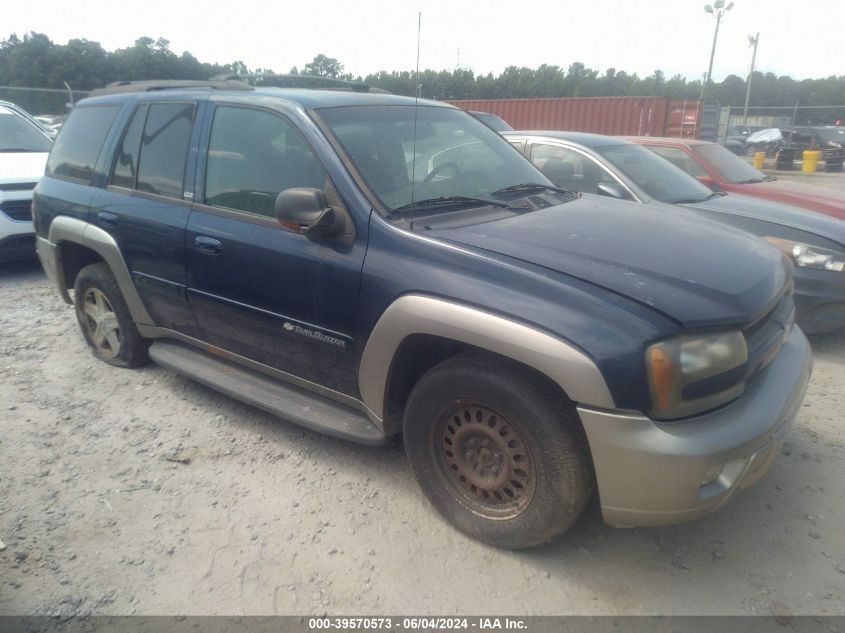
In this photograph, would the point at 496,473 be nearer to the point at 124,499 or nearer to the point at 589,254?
the point at 589,254

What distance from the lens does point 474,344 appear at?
2.43 meters

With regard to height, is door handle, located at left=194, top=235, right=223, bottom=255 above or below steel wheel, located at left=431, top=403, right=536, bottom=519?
above

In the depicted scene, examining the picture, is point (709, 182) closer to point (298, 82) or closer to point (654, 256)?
point (298, 82)

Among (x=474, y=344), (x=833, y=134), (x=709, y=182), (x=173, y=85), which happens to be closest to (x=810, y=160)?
(x=833, y=134)

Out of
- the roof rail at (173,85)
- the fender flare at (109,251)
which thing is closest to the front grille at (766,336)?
the roof rail at (173,85)

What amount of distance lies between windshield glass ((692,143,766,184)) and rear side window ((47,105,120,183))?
5.62 m

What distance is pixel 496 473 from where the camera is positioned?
262 cm

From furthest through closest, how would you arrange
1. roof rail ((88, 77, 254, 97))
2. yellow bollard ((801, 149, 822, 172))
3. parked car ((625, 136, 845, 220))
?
yellow bollard ((801, 149, 822, 172)), parked car ((625, 136, 845, 220)), roof rail ((88, 77, 254, 97))

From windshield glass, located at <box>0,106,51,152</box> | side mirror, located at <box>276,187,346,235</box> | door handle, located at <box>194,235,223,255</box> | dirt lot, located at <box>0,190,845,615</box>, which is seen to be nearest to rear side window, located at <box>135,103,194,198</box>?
door handle, located at <box>194,235,223,255</box>

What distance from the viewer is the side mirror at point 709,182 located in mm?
6320

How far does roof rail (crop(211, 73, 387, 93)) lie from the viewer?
4.18m

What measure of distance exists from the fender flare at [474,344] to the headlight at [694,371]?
0.18 meters

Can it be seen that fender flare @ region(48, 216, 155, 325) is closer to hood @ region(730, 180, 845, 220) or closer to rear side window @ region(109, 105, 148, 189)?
rear side window @ region(109, 105, 148, 189)

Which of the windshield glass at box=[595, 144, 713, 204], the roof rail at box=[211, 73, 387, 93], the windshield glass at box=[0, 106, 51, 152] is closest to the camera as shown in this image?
the roof rail at box=[211, 73, 387, 93]
